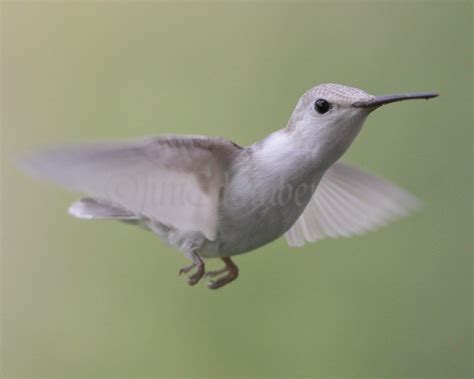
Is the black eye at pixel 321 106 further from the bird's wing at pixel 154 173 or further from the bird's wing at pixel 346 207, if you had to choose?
the bird's wing at pixel 346 207

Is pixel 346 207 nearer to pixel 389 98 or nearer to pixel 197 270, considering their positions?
pixel 197 270

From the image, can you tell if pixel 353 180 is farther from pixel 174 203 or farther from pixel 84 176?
pixel 84 176

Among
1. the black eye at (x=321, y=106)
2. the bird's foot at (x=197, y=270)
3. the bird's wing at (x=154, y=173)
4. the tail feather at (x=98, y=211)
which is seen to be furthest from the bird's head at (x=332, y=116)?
the tail feather at (x=98, y=211)

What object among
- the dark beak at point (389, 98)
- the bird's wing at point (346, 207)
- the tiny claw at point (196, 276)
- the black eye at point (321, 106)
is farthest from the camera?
the bird's wing at point (346, 207)

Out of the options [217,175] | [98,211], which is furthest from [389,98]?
[98,211]

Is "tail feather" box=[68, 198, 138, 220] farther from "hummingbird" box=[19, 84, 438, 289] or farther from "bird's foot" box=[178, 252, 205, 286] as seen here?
"bird's foot" box=[178, 252, 205, 286]

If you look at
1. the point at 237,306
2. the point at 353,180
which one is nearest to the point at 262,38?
the point at 237,306
